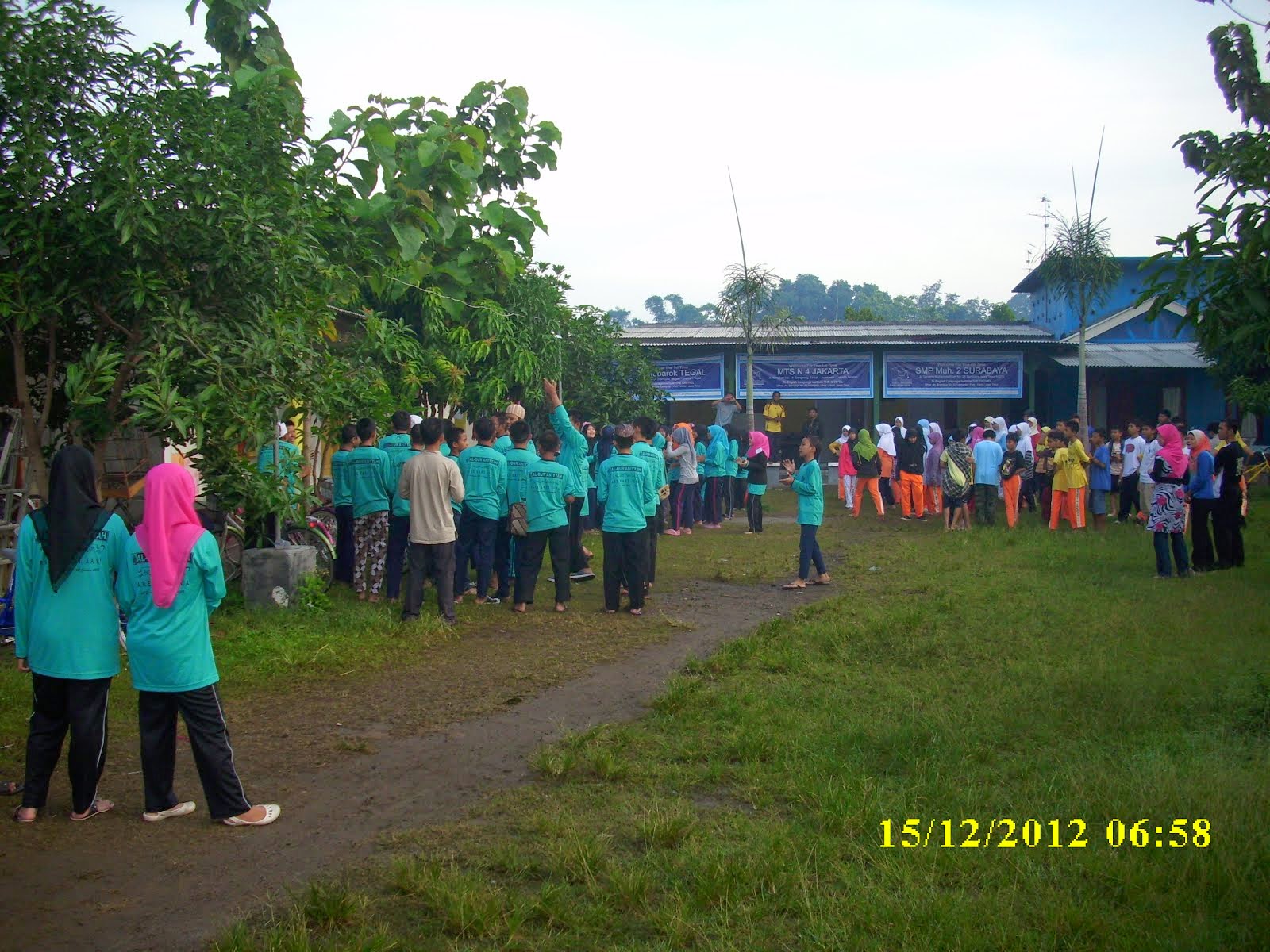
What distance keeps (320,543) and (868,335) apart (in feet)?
57.9

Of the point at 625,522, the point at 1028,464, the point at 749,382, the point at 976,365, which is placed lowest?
the point at 625,522

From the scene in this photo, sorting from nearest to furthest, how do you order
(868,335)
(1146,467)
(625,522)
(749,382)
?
(625,522) → (1146,467) → (749,382) → (868,335)

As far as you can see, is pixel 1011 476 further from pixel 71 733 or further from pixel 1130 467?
pixel 71 733

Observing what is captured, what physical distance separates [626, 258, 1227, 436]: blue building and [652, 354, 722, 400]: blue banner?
23 mm

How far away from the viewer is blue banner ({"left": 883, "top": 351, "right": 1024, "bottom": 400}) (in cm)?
2570

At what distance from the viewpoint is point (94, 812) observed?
17.0 feet

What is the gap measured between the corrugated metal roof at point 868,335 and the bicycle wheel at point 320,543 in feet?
44.4

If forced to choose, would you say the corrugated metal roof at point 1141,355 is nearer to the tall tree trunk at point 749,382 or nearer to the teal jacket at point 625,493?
the tall tree trunk at point 749,382

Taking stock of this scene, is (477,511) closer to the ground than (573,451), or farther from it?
closer to the ground

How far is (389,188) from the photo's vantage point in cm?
1372

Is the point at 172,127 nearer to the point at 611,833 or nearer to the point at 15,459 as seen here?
the point at 15,459

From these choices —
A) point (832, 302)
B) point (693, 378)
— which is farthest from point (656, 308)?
point (693, 378)

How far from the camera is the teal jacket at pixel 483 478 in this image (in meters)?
10.3

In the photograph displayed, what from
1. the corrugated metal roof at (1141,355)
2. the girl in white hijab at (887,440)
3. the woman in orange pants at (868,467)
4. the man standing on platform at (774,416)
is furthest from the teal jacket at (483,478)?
the corrugated metal roof at (1141,355)
